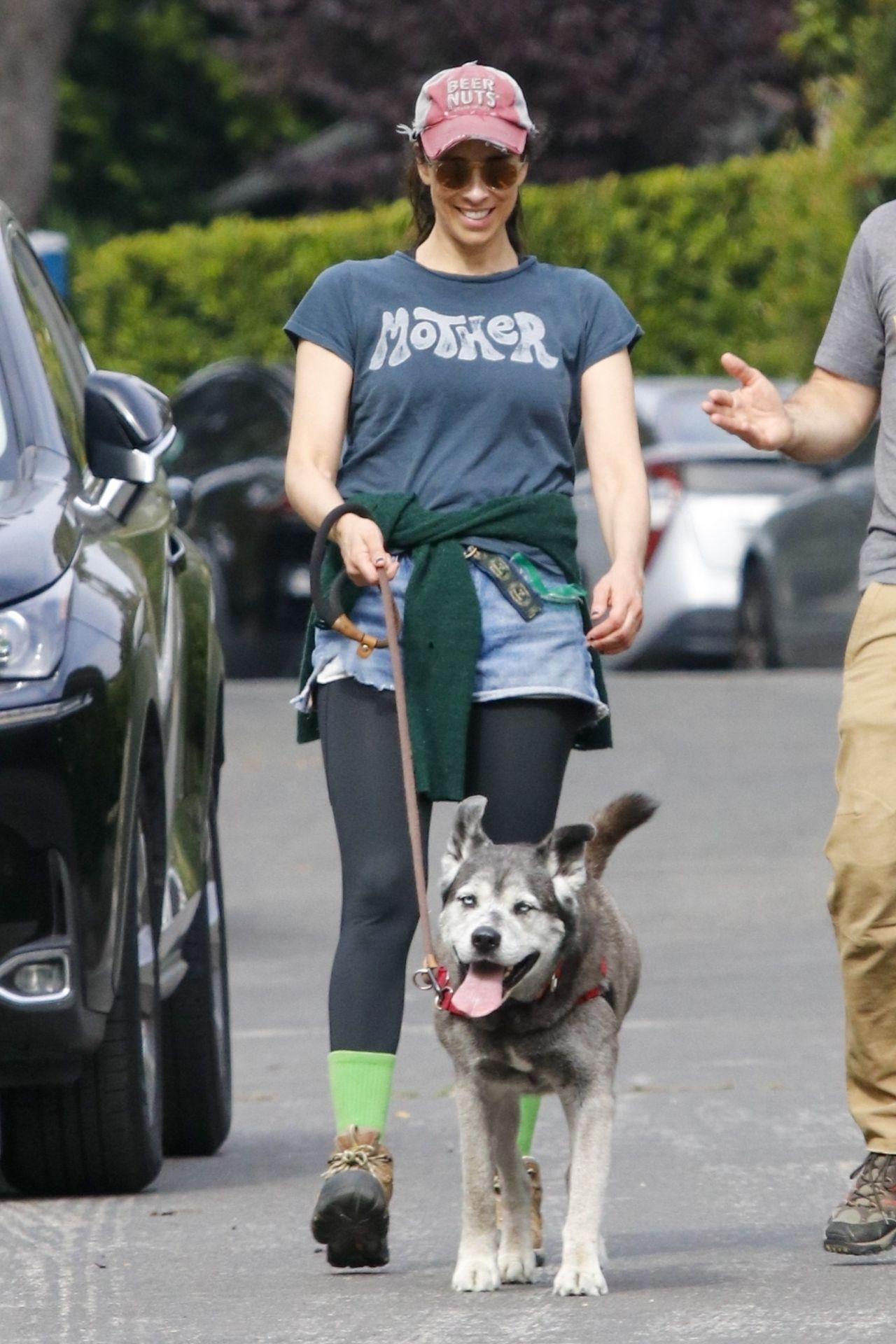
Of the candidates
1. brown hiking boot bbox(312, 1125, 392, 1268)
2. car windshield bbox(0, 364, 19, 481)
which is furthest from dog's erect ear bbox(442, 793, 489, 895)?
car windshield bbox(0, 364, 19, 481)

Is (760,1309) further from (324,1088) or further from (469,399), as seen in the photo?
(324,1088)

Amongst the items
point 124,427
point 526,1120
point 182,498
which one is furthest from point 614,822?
point 182,498

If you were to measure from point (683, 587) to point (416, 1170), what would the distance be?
461 inches

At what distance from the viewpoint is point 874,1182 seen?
5.27 meters

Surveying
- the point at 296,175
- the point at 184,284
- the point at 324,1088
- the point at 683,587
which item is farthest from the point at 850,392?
the point at 296,175

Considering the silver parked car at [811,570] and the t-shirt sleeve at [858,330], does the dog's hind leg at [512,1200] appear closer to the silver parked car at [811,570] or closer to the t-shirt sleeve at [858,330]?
the t-shirt sleeve at [858,330]

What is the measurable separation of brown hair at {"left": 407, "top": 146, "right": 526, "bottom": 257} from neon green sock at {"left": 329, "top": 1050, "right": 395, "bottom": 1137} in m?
1.41

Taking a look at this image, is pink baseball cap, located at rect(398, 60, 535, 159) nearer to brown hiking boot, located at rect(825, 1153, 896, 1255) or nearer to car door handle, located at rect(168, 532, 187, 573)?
car door handle, located at rect(168, 532, 187, 573)

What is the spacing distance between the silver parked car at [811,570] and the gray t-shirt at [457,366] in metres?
10.8

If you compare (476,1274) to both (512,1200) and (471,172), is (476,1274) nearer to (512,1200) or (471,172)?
(512,1200)

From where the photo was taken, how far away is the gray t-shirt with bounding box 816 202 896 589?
5402mm

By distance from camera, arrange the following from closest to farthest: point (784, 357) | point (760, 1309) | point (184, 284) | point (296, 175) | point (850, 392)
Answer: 1. point (760, 1309)
2. point (850, 392)
3. point (784, 357)
4. point (184, 284)
5. point (296, 175)

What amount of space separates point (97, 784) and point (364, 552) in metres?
0.68

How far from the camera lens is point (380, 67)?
33031 millimetres
